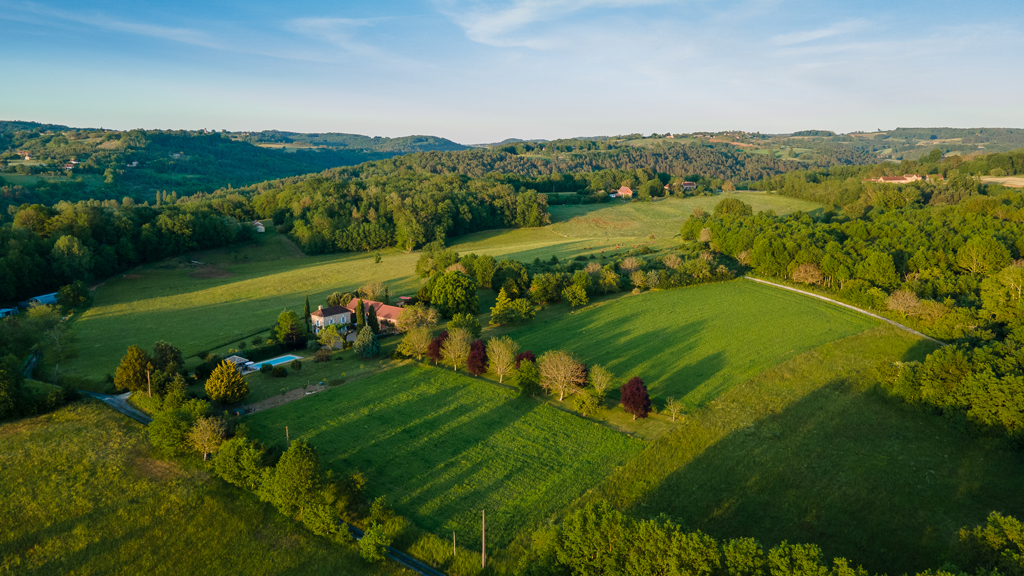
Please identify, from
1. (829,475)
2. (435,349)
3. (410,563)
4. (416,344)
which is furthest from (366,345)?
(829,475)

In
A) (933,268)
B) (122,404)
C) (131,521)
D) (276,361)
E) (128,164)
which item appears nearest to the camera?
(131,521)

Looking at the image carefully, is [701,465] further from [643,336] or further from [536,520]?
[643,336]

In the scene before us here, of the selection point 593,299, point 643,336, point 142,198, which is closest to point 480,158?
point 142,198

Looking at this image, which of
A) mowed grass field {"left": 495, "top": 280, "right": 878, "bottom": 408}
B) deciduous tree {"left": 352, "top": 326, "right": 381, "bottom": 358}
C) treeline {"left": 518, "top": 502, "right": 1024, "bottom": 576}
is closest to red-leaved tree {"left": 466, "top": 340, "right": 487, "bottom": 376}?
mowed grass field {"left": 495, "top": 280, "right": 878, "bottom": 408}

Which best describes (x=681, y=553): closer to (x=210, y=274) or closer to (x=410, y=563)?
(x=410, y=563)

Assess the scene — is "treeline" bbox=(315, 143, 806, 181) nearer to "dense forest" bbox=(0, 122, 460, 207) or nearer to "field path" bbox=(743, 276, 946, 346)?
"dense forest" bbox=(0, 122, 460, 207)
